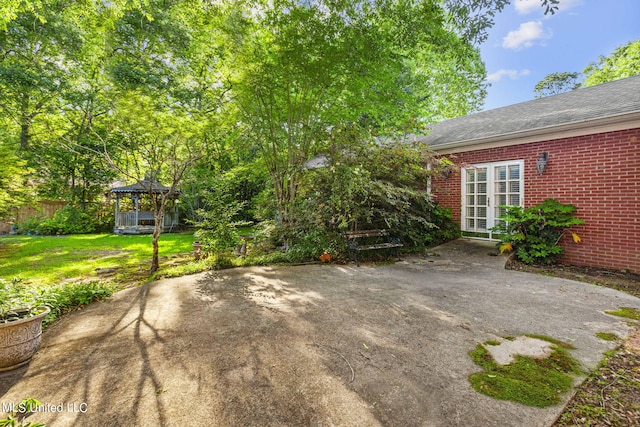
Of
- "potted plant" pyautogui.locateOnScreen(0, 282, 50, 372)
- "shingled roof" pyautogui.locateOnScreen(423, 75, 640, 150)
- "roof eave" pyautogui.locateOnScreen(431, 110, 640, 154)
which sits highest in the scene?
"shingled roof" pyautogui.locateOnScreen(423, 75, 640, 150)

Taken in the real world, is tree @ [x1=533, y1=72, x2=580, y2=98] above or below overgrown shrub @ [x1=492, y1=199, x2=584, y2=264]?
above

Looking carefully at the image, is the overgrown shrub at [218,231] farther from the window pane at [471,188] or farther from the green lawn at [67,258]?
the window pane at [471,188]

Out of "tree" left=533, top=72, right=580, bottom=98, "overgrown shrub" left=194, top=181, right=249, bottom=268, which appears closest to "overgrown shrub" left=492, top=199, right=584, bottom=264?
"overgrown shrub" left=194, top=181, right=249, bottom=268

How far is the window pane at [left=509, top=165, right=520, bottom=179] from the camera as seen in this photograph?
7320 millimetres

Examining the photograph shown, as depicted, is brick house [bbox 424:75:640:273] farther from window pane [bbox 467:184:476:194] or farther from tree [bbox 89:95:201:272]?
tree [bbox 89:95:201:272]

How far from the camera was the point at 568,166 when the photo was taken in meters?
6.43

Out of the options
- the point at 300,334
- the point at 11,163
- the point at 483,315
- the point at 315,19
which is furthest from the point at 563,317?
the point at 11,163

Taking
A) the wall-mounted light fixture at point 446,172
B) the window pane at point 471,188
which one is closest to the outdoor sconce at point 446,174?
the wall-mounted light fixture at point 446,172

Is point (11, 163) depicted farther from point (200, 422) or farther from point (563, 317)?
point (563, 317)

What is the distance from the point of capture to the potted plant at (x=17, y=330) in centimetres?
229

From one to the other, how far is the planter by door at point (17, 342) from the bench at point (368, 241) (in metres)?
4.91

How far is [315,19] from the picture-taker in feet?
19.7

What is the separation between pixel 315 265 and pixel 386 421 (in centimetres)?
440

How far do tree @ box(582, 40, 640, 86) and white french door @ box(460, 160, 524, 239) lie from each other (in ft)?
53.9
